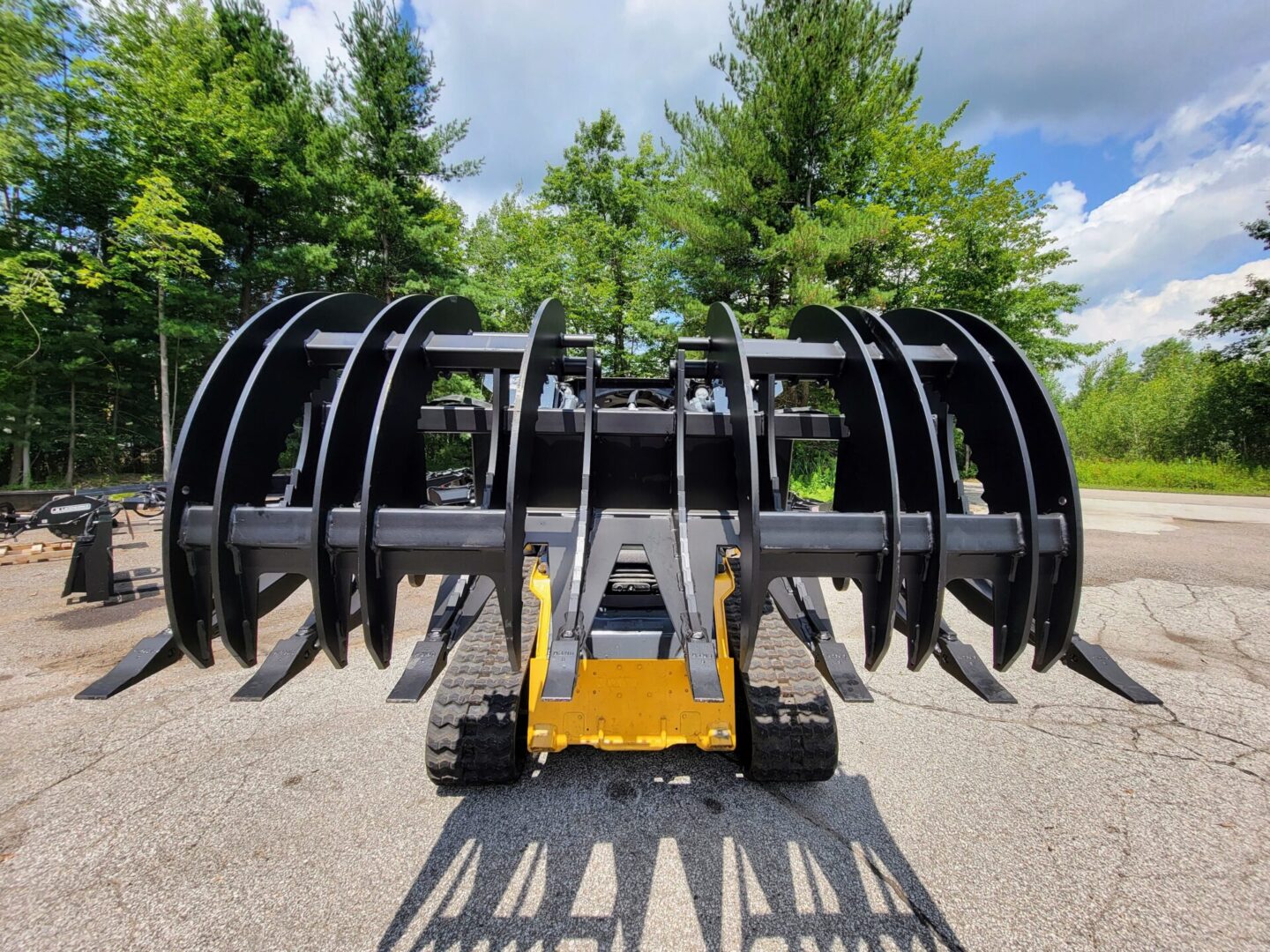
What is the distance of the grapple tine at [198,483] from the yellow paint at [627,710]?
1058 millimetres

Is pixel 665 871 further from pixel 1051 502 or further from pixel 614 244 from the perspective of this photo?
pixel 614 244

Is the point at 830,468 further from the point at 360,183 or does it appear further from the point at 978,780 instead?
the point at 360,183

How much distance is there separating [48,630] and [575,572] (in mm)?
6203

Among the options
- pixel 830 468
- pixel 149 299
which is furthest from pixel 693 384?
pixel 149 299

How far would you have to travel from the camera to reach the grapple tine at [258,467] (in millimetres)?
1319

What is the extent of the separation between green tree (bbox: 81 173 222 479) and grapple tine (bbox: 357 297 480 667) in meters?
14.7

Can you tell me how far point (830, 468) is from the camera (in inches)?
576

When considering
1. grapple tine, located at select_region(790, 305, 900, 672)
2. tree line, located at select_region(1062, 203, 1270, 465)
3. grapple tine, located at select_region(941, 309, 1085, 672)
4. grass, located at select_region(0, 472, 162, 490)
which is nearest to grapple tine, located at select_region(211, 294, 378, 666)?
→ grapple tine, located at select_region(790, 305, 900, 672)

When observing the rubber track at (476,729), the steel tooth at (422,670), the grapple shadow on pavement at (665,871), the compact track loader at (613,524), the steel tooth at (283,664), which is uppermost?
the compact track loader at (613,524)

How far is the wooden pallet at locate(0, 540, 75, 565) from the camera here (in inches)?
267

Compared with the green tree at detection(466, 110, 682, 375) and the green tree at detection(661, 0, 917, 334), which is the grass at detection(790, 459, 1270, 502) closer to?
the green tree at detection(661, 0, 917, 334)

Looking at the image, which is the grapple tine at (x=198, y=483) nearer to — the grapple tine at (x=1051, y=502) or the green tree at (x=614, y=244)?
the grapple tine at (x=1051, y=502)

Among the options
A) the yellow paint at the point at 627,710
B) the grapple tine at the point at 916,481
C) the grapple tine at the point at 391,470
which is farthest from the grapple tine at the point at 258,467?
the grapple tine at the point at 916,481

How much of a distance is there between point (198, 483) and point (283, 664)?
1.96ft
